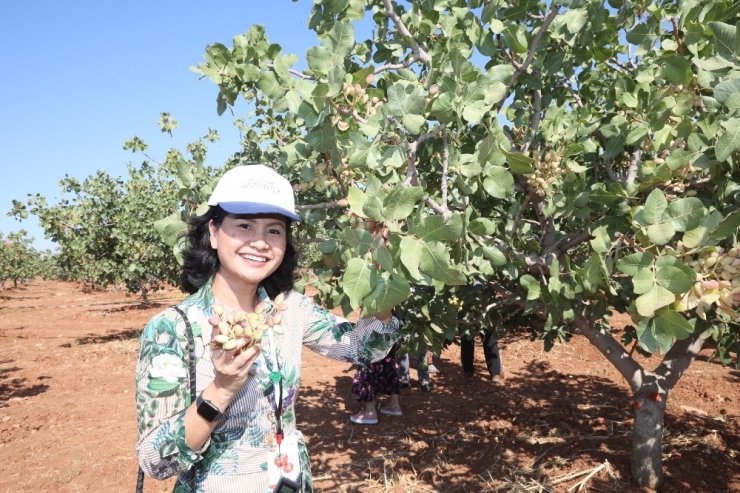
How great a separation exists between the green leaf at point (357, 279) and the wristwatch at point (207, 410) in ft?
1.68

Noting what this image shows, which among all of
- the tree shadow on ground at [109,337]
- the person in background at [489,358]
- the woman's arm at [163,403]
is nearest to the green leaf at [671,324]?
the woman's arm at [163,403]

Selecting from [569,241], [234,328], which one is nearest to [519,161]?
[234,328]

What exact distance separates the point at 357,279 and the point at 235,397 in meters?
0.72

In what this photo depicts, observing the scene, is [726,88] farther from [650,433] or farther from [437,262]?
[650,433]

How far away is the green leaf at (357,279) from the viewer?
142cm

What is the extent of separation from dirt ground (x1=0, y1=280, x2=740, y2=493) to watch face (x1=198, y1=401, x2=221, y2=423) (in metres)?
3.35

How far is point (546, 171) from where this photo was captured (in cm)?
262

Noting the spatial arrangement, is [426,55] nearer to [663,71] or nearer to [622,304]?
[663,71]

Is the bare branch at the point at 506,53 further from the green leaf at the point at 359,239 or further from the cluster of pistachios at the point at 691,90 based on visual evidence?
the green leaf at the point at 359,239

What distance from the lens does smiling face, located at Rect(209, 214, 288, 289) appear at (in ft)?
6.06

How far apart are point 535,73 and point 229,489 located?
261cm

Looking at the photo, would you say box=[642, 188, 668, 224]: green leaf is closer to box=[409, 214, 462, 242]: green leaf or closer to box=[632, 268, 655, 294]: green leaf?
box=[632, 268, 655, 294]: green leaf

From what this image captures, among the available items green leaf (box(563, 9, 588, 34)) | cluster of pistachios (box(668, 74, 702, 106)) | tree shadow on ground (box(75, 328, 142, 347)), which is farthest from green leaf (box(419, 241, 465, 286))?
tree shadow on ground (box(75, 328, 142, 347))

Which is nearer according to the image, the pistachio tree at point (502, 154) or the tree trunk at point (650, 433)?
the pistachio tree at point (502, 154)
